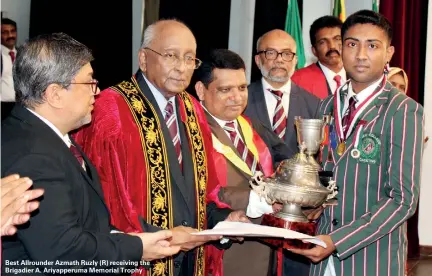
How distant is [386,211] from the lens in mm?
2527

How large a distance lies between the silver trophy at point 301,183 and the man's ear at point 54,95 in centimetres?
93

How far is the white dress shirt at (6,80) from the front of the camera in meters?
5.21

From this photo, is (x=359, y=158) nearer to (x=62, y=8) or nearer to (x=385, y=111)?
(x=385, y=111)

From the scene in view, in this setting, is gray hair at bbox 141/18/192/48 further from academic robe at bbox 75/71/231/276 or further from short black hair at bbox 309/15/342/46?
short black hair at bbox 309/15/342/46

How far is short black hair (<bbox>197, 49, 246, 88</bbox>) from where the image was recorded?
3.32 meters

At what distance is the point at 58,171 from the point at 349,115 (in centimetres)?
126

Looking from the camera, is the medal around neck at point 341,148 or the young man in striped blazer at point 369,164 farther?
the medal around neck at point 341,148

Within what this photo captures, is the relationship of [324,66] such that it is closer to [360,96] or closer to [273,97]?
[273,97]

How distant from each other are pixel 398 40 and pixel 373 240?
13.9ft

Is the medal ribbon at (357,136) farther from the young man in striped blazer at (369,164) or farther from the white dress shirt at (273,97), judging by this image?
the white dress shirt at (273,97)

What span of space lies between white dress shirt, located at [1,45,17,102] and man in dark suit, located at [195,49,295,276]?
237cm

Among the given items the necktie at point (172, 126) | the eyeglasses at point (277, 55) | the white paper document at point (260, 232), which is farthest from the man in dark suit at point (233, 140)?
the eyeglasses at point (277, 55)

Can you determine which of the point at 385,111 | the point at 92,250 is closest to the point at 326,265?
the point at 385,111

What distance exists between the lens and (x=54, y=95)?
213 centimetres
